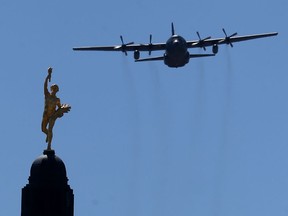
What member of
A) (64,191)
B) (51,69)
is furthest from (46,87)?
(64,191)

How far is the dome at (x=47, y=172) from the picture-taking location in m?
90.8

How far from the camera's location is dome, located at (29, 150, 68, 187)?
298 ft

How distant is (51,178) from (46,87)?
6.80m

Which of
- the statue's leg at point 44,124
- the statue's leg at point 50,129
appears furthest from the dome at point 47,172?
the statue's leg at point 44,124

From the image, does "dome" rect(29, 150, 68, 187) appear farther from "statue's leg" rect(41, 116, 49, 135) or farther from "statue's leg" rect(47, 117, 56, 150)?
"statue's leg" rect(41, 116, 49, 135)

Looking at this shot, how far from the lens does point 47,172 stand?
90875 mm

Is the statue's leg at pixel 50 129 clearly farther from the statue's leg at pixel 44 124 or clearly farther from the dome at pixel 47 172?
the dome at pixel 47 172

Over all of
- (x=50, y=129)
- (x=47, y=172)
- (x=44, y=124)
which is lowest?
(x=47, y=172)

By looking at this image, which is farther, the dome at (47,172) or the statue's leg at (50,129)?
the statue's leg at (50,129)

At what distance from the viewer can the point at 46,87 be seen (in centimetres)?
9350

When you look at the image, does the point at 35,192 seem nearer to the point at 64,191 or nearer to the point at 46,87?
the point at 64,191


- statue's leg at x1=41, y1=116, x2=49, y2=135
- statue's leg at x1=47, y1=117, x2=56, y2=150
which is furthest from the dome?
statue's leg at x1=41, y1=116, x2=49, y2=135

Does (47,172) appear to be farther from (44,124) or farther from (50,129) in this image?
(44,124)

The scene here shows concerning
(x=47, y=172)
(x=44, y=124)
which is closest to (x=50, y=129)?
(x=44, y=124)
